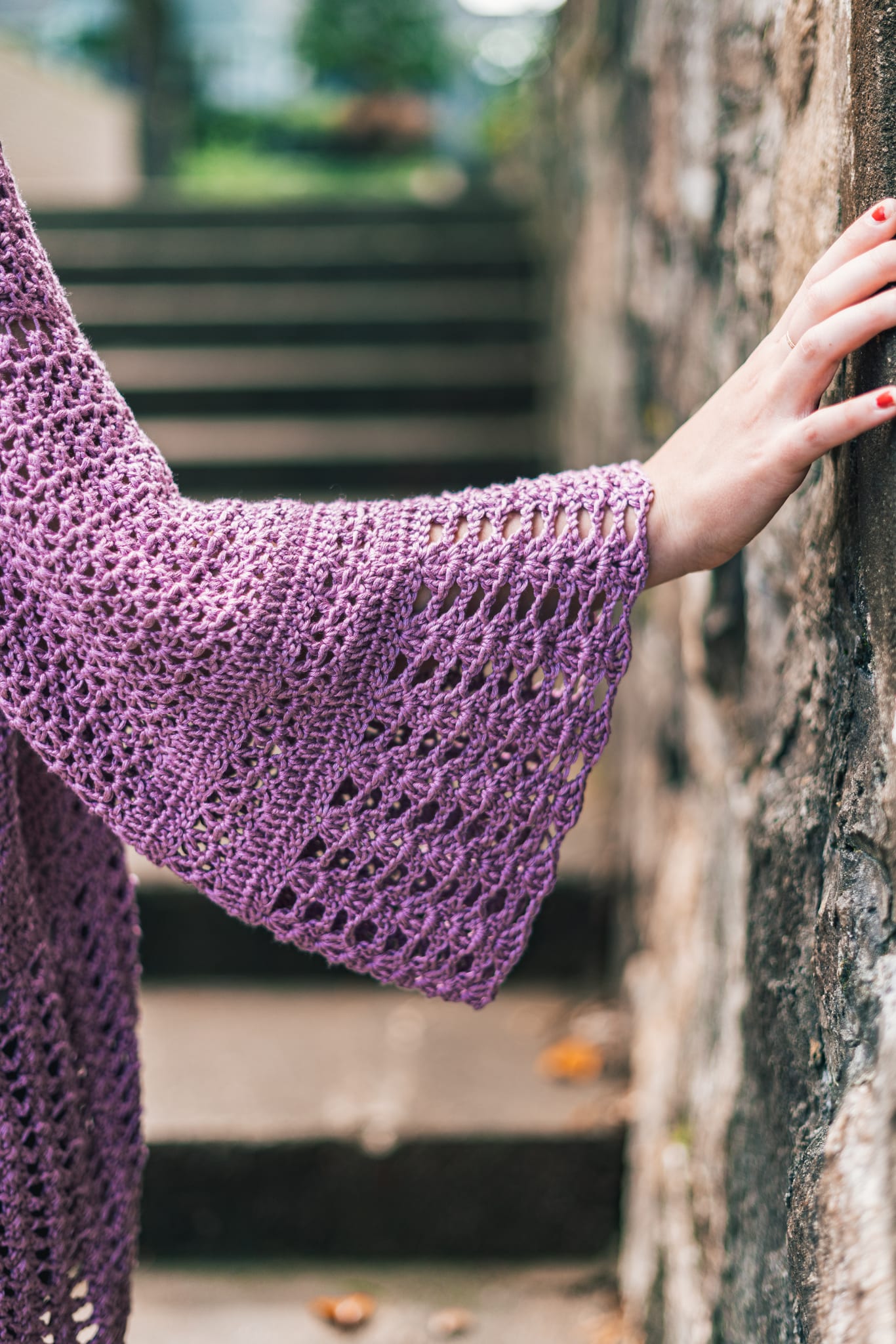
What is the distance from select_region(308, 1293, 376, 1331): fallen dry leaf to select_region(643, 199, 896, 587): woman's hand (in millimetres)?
1448

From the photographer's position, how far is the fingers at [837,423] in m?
0.71

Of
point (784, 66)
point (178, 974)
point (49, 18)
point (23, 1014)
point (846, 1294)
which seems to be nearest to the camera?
point (846, 1294)

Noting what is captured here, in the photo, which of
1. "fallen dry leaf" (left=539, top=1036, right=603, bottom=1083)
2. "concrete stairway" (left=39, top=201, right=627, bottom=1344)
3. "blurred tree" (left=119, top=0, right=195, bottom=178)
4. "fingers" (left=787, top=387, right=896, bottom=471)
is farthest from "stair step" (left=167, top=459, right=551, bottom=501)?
"blurred tree" (left=119, top=0, right=195, bottom=178)

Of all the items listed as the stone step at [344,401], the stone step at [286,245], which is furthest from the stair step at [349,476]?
the stone step at [286,245]

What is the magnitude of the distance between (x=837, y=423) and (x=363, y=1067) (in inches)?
62.5

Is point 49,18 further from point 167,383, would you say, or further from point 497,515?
point 497,515

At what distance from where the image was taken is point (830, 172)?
904mm

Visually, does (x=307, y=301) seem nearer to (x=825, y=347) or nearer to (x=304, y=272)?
(x=304, y=272)

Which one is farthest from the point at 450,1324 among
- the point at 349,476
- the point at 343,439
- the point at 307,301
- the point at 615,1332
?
the point at 307,301

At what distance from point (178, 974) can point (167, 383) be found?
211cm

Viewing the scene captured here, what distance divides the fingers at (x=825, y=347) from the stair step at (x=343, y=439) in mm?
2630

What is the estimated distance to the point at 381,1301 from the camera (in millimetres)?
1804

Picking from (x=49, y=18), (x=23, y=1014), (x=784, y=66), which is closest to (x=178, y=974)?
(x=23, y=1014)

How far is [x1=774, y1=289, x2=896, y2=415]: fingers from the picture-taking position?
0.71m
